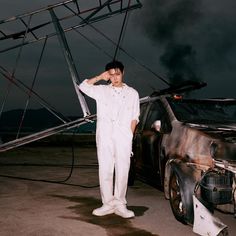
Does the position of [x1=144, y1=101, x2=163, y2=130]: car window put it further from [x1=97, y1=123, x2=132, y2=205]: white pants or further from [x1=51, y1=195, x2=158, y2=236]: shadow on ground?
[x1=51, y1=195, x2=158, y2=236]: shadow on ground

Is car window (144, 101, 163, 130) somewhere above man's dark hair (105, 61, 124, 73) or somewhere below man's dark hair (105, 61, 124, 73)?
below

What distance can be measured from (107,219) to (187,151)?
1.36 m

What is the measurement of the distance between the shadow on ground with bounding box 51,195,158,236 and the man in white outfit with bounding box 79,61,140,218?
0.70 ft

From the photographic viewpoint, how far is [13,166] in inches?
416

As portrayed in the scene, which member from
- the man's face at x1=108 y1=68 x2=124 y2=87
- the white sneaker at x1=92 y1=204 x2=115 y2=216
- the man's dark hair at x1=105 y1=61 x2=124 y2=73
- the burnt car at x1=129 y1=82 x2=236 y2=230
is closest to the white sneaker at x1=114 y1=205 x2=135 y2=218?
the white sneaker at x1=92 y1=204 x2=115 y2=216

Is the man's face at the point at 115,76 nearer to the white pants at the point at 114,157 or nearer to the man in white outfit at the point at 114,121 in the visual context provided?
the man in white outfit at the point at 114,121

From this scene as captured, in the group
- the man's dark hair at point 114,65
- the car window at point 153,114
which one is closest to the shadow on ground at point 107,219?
the car window at point 153,114

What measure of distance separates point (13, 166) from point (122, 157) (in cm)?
615

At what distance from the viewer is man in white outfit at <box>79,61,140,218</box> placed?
16.8ft

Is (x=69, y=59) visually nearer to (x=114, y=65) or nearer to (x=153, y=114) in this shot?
(x=153, y=114)

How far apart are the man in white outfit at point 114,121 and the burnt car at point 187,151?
57cm

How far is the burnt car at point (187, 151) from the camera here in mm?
4387

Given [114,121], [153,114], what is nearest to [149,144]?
[153,114]

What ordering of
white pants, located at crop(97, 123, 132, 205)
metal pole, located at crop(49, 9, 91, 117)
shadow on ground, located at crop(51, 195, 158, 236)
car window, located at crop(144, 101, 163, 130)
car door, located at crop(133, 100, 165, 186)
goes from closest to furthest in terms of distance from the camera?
shadow on ground, located at crop(51, 195, 158, 236), white pants, located at crop(97, 123, 132, 205), car door, located at crop(133, 100, 165, 186), car window, located at crop(144, 101, 163, 130), metal pole, located at crop(49, 9, 91, 117)
